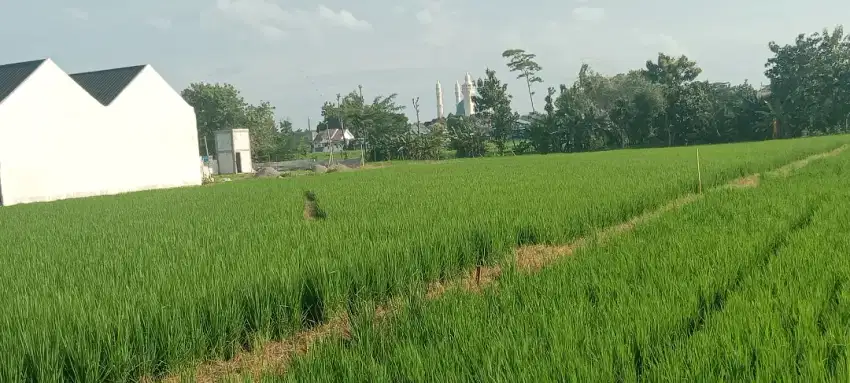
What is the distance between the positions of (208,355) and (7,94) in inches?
736

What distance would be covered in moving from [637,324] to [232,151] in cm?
3404

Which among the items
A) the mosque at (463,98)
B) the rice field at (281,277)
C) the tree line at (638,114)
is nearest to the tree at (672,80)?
the tree line at (638,114)

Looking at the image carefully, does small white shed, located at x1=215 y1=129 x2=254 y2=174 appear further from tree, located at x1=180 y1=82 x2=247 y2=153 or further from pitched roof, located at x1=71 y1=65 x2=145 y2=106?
tree, located at x1=180 y1=82 x2=247 y2=153

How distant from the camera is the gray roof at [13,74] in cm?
1781

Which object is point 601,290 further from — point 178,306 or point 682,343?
point 178,306

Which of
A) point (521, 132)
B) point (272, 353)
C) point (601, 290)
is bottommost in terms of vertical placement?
point (272, 353)

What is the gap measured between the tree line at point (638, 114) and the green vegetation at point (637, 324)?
35292mm

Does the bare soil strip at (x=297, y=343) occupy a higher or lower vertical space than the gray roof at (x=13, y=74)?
lower

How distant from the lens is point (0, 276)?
4.61 metres

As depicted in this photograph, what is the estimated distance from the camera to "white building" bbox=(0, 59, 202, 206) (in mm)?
17766

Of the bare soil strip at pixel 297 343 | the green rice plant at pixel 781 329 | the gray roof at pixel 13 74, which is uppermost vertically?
the gray roof at pixel 13 74

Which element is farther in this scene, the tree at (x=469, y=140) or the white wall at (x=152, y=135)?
the tree at (x=469, y=140)

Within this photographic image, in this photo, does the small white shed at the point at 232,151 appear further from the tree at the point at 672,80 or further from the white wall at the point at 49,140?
the tree at the point at 672,80

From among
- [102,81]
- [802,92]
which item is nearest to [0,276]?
[102,81]
